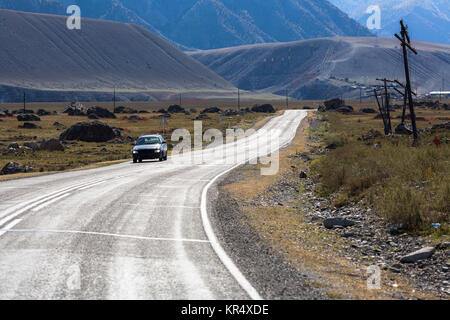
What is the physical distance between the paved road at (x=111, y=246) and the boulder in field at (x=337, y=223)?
3.00m

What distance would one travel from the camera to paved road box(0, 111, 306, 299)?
23.1 feet

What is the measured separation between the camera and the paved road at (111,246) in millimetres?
7035

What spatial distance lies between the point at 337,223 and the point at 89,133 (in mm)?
48213

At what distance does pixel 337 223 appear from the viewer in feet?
42.1

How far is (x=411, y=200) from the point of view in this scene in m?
12.2

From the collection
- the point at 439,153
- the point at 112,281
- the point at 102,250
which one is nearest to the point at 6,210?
the point at 102,250

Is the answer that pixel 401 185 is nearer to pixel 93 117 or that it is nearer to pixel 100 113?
pixel 93 117

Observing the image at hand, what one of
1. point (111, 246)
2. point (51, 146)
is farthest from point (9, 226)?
point (51, 146)

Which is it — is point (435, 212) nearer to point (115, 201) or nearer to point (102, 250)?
point (102, 250)

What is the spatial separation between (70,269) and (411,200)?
7.88 meters

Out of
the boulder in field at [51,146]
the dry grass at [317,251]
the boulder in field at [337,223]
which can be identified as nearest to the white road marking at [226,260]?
the dry grass at [317,251]

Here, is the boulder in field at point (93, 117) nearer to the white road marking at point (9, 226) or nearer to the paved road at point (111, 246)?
the paved road at point (111, 246)
